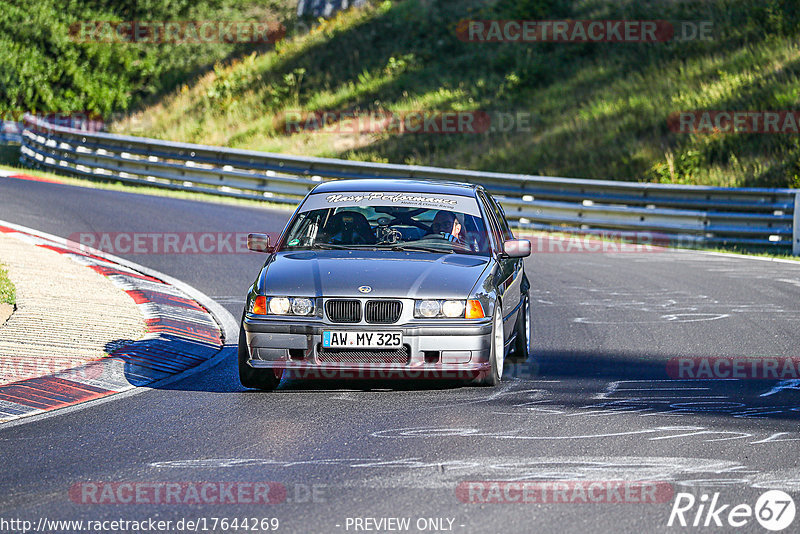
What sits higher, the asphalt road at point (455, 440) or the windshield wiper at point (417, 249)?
the windshield wiper at point (417, 249)

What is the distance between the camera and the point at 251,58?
4197 cm

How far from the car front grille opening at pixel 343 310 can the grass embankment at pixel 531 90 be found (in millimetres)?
17266

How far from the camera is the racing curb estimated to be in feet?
26.6

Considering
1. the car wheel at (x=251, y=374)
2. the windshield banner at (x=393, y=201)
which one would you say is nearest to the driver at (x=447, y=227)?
the windshield banner at (x=393, y=201)

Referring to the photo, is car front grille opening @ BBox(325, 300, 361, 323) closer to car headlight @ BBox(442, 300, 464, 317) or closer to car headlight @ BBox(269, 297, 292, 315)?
car headlight @ BBox(269, 297, 292, 315)

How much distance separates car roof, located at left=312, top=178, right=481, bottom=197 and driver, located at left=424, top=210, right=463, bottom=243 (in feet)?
1.33

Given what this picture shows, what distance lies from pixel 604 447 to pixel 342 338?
216 centimetres

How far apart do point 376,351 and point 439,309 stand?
1.78 ft

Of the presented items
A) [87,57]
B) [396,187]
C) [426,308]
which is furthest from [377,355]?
[87,57]

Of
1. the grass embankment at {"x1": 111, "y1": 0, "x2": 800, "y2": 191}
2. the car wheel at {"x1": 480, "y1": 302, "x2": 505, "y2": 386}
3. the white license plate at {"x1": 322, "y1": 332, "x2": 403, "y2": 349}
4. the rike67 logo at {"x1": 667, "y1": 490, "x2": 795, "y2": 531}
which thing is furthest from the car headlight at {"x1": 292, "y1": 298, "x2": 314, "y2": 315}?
the grass embankment at {"x1": 111, "y1": 0, "x2": 800, "y2": 191}

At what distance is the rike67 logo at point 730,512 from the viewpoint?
5148 mm

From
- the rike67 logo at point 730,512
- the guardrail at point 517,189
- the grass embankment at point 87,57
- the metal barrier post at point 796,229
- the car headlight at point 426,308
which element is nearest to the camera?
the rike67 logo at point 730,512

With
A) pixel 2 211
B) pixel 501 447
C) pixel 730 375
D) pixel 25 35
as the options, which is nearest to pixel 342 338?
pixel 501 447

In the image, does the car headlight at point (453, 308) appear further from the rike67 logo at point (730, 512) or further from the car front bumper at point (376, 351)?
the rike67 logo at point (730, 512)
